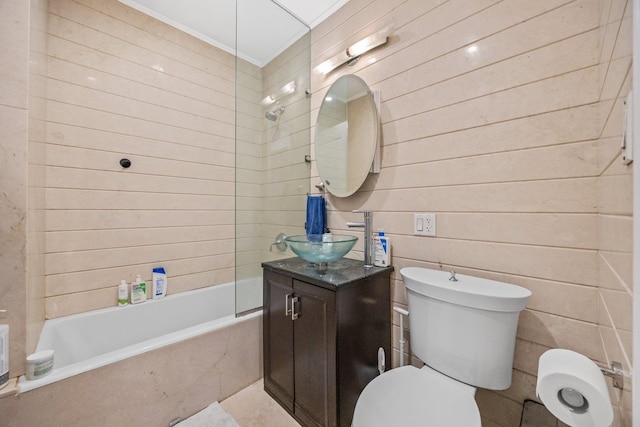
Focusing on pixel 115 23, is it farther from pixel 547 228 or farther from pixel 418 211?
pixel 547 228

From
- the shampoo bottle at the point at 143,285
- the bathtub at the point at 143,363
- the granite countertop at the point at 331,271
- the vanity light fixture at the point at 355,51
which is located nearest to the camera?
the bathtub at the point at 143,363

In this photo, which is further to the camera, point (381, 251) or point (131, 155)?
point (131, 155)

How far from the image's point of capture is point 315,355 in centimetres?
131

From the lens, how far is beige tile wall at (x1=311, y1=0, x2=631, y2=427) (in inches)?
34.1

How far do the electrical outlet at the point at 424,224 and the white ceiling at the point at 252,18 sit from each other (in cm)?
166

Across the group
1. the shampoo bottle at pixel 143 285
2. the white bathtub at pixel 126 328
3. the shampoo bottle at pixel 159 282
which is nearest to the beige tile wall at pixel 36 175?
the white bathtub at pixel 126 328

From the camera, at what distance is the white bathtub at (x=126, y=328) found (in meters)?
1.28

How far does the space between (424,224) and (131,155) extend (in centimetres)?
212

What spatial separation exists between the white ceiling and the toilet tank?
204cm

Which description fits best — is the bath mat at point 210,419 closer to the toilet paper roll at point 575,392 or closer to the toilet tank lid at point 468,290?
the toilet tank lid at point 468,290

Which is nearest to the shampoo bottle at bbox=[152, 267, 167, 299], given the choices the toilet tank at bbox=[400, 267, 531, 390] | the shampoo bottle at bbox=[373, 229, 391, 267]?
the shampoo bottle at bbox=[373, 229, 391, 267]

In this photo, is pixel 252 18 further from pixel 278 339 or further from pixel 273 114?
pixel 278 339

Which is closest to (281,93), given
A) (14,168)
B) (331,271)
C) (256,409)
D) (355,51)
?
(355,51)

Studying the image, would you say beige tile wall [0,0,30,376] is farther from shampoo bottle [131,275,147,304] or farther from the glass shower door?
the glass shower door
